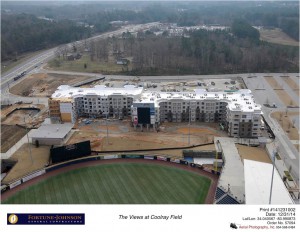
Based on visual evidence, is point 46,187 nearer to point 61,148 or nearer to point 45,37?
point 61,148

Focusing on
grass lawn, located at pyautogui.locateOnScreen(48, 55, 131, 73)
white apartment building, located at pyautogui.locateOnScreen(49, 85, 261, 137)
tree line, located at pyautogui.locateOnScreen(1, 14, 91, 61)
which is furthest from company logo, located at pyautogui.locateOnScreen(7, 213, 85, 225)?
tree line, located at pyautogui.locateOnScreen(1, 14, 91, 61)

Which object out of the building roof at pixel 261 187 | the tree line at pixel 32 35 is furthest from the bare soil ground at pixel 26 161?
the tree line at pixel 32 35

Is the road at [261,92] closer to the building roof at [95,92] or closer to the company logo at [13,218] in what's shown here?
the building roof at [95,92]

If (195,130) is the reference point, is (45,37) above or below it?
above

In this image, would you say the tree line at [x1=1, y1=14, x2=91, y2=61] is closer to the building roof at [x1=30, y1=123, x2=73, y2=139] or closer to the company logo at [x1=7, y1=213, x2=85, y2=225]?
the building roof at [x1=30, y1=123, x2=73, y2=139]

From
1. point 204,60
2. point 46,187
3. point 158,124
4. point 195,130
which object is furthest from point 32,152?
point 204,60

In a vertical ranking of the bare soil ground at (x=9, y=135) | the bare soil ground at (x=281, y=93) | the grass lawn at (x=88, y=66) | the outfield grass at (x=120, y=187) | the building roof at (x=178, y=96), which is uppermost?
the building roof at (x=178, y=96)

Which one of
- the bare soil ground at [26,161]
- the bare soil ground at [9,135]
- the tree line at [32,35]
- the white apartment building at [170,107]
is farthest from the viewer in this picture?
the tree line at [32,35]
